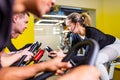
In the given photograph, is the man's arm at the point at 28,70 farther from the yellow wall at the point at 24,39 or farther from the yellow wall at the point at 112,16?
the yellow wall at the point at 112,16

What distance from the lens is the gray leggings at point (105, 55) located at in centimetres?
294

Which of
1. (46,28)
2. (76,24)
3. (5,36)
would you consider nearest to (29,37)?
(76,24)

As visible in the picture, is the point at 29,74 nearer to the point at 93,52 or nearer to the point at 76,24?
the point at 93,52

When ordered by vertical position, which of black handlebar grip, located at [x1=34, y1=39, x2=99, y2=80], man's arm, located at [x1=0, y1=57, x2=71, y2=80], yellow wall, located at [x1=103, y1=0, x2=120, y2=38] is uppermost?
black handlebar grip, located at [x1=34, y1=39, x2=99, y2=80]

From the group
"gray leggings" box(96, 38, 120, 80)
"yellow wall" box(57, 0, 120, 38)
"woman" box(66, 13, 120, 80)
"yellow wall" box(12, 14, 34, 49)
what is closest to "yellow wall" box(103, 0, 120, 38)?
"yellow wall" box(57, 0, 120, 38)

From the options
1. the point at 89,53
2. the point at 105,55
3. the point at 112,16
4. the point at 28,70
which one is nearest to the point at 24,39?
the point at 105,55

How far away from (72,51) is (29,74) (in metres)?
0.25

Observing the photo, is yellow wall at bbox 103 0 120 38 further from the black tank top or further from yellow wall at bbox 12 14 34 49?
the black tank top

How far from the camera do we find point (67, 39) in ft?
→ 20.7

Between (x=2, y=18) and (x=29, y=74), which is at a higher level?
(x=2, y=18)

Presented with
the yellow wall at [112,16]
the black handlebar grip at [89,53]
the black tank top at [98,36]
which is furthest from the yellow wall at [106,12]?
the black handlebar grip at [89,53]

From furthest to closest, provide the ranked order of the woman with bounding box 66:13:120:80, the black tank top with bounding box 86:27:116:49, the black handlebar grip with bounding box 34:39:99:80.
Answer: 1. the woman with bounding box 66:13:120:80
2. the black tank top with bounding box 86:27:116:49
3. the black handlebar grip with bounding box 34:39:99:80

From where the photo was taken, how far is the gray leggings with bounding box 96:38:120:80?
294 centimetres

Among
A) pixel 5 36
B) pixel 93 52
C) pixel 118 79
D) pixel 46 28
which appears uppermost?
pixel 5 36
